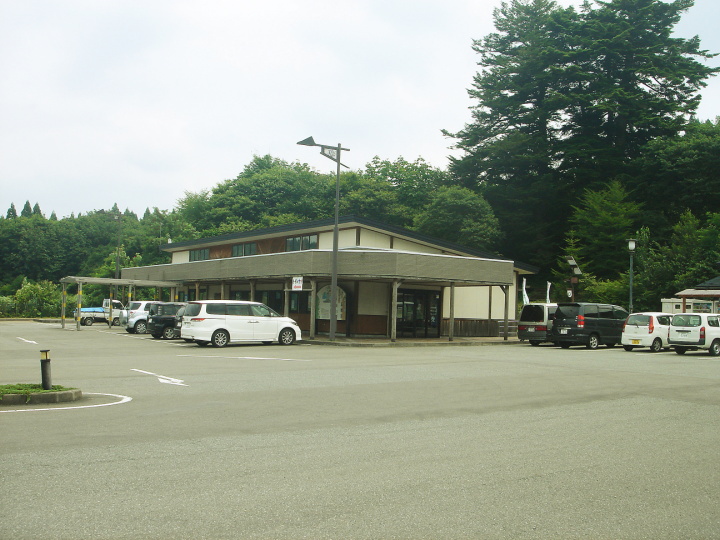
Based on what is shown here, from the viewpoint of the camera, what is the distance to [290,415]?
364 inches

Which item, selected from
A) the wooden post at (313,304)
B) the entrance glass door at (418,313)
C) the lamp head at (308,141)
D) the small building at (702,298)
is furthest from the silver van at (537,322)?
the lamp head at (308,141)

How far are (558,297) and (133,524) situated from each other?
44037mm

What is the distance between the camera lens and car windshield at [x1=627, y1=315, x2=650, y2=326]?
24.8m

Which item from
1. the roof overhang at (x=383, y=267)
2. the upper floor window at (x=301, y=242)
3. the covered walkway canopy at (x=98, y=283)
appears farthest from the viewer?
the covered walkway canopy at (x=98, y=283)

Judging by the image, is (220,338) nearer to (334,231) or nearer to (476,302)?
(334,231)

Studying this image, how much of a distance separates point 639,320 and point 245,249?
24.3m

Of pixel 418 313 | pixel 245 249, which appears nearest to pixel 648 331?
pixel 418 313

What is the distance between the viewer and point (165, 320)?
2952 cm

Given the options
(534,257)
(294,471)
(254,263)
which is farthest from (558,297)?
(294,471)

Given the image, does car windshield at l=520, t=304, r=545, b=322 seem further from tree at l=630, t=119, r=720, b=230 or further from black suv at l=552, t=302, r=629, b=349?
tree at l=630, t=119, r=720, b=230

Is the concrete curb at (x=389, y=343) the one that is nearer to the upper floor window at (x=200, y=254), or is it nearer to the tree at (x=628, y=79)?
the upper floor window at (x=200, y=254)

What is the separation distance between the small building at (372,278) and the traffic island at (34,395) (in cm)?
1733

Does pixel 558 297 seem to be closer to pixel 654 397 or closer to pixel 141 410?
pixel 654 397

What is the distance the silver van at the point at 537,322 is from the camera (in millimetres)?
28297
